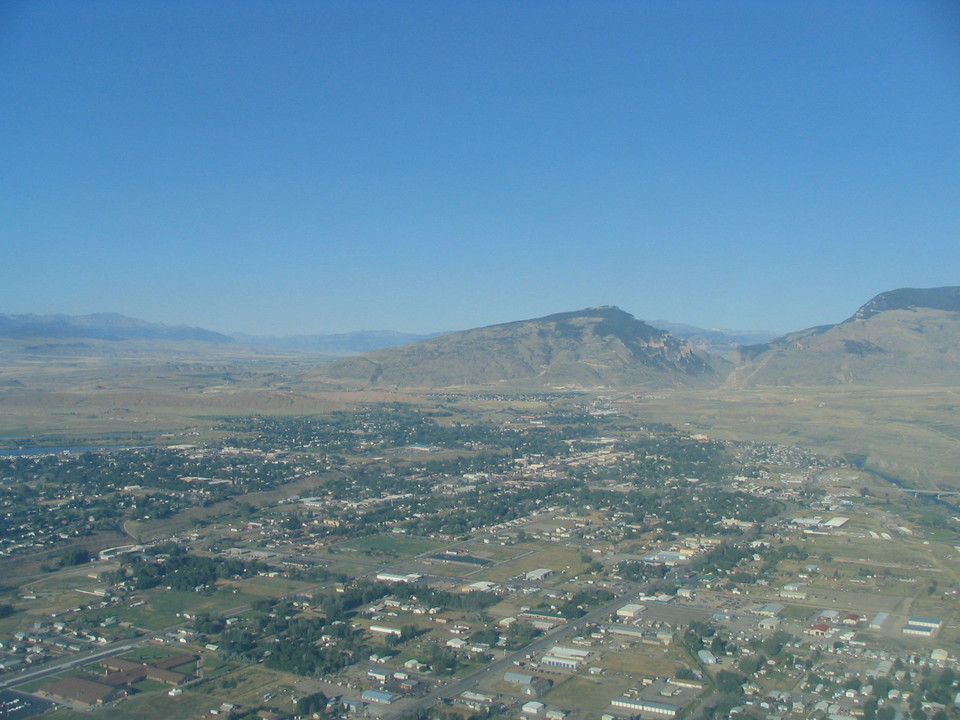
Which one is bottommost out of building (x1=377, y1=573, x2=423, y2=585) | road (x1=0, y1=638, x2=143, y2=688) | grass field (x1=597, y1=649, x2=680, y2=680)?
road (x1=0, y1=638, x2=143, y2=688)

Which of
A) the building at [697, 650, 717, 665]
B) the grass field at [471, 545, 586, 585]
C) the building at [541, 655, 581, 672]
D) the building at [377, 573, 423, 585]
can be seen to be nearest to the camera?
the building at [697, 650, 717, 665]

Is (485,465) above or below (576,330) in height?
below

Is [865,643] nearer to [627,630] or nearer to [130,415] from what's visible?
[627,630]

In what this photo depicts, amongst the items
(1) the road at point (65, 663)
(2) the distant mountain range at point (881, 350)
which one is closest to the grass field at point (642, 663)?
(1) the road at point (65, 663)

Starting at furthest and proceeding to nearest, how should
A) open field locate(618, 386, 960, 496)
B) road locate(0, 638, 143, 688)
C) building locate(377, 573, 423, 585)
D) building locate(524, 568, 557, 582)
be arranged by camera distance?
1. open field locate(618, 386, 960, 496)
2. building locate(524, 568, 557, 582)
3. building locate(377, 573, 423, 585)
4. road locate(0, 638, 143, 688)

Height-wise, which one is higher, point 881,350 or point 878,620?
point 881,350

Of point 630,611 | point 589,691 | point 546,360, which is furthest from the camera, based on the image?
point 546,360

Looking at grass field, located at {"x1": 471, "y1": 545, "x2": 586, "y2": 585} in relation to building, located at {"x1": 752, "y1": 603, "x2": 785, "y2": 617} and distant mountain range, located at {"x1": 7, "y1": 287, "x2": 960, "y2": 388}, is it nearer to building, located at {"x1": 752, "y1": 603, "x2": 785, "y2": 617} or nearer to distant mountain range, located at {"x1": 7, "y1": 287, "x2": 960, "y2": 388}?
building, located at {"x1": 752, "y1": 603, "x2": 785, "y2": 617}

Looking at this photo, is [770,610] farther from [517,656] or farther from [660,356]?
[660,356]

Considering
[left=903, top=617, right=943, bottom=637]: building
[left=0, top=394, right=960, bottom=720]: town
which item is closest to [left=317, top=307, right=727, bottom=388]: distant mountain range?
[left=0, top=394, right=960, bottom=720]: town

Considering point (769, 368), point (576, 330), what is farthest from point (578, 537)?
point (576, 330)

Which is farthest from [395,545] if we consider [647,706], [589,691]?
[647,706]
